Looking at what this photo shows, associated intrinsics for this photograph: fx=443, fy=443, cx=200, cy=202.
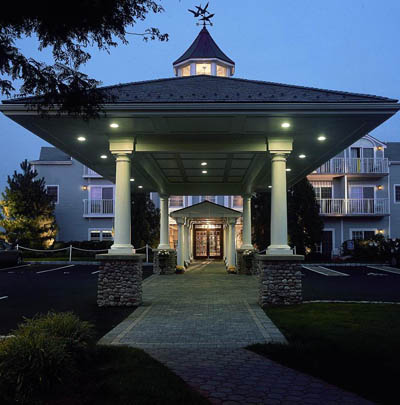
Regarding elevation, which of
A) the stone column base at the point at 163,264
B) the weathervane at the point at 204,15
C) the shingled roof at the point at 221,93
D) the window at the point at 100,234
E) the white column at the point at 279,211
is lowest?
the stone column base at the point at 163,264

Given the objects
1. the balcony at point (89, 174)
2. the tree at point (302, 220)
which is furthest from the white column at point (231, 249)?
the balcony at point (89, 174)

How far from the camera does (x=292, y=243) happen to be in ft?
93.6

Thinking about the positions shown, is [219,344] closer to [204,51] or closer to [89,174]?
[204,51]

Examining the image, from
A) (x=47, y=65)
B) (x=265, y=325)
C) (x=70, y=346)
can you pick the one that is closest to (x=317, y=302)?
(x=265, y=325)

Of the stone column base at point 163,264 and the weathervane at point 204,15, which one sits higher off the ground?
the weathervane at point 204,15

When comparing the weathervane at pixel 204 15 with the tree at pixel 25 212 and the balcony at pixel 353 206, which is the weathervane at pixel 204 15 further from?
the tree at pixel 25 212

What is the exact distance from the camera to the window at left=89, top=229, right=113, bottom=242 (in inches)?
1339

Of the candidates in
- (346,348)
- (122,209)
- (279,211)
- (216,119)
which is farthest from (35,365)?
(279,211)

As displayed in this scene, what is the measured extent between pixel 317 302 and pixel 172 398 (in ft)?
25.0

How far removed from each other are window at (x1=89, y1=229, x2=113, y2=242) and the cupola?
522 inches

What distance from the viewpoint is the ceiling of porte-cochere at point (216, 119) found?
10180 mm

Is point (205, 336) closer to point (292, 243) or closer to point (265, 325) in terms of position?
point (265, 325)

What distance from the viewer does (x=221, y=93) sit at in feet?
35.8

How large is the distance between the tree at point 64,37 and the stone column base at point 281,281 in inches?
257
